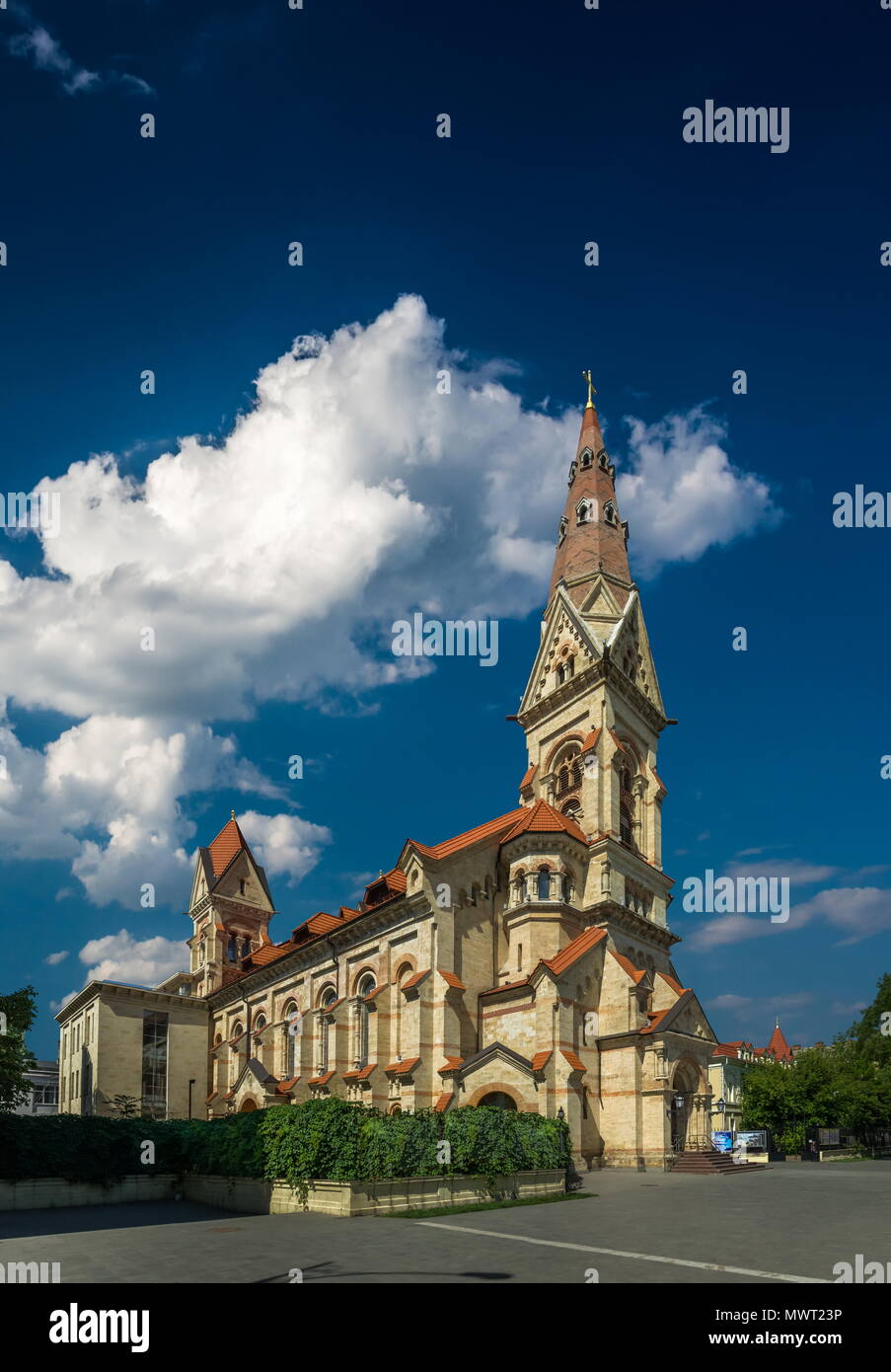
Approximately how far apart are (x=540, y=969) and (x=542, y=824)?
6.88 m

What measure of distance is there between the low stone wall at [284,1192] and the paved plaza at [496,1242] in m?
0.74

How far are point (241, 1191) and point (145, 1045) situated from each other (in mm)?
35929

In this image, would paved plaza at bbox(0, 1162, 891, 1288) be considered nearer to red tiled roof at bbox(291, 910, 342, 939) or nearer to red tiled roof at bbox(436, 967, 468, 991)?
red tiled roof at bbox(436, 967, 468, 991)

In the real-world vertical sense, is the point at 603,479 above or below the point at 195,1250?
above

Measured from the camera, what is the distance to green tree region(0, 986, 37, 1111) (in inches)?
1410

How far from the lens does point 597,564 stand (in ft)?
169

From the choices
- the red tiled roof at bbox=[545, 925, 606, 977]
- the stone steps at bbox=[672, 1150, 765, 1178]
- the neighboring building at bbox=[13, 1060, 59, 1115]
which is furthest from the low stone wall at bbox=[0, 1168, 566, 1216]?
the neighboring building at bbox=[13, 1060, 59, 1115]

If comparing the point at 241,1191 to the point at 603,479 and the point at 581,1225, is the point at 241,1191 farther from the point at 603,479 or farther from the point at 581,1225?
the point at 603,479

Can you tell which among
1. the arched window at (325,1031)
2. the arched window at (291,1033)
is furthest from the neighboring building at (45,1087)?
the arched window at (325,1031)

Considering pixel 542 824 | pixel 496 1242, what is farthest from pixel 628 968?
pixel 496 1242

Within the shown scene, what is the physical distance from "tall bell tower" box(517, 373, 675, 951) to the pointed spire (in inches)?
3.2
